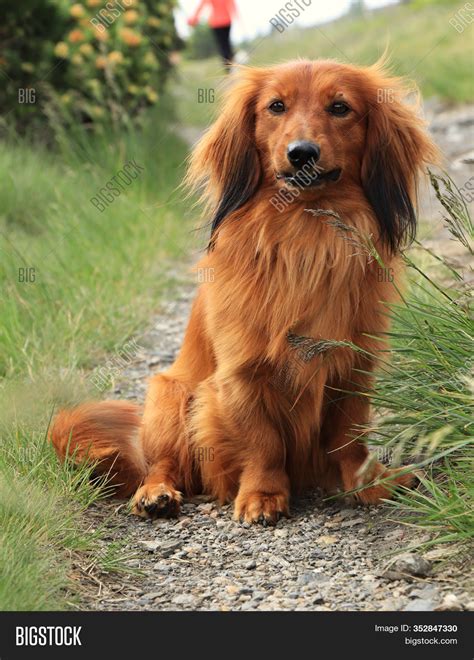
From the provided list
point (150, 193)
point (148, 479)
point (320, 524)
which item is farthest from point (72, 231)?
point (320, 524)

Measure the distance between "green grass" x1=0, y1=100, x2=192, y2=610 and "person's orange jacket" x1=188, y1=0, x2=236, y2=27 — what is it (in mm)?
1022

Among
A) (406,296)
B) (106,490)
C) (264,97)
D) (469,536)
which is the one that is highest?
(264,97)

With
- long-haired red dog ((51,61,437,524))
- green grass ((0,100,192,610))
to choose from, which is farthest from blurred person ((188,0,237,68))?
long-haired red dog ((51,61,437,524))

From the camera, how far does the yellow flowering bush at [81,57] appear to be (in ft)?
25.4

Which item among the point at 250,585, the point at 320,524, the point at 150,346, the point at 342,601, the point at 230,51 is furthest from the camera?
the point at 230,51

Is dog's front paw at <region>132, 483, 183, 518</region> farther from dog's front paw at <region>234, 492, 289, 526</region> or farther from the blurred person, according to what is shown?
the blurred person

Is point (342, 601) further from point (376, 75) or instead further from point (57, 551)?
point (376, 75)

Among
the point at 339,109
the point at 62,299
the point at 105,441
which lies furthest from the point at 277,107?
the point at 62,299

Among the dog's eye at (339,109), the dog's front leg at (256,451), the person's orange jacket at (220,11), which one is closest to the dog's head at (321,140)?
the dog's eye at (339,109)

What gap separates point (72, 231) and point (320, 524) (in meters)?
3.40

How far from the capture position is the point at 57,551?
297cm

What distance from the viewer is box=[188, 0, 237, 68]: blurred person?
8008mm

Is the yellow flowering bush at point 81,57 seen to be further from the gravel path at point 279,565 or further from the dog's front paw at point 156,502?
the gravel path at point 279,565

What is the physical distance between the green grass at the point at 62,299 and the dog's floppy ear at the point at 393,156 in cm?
144
